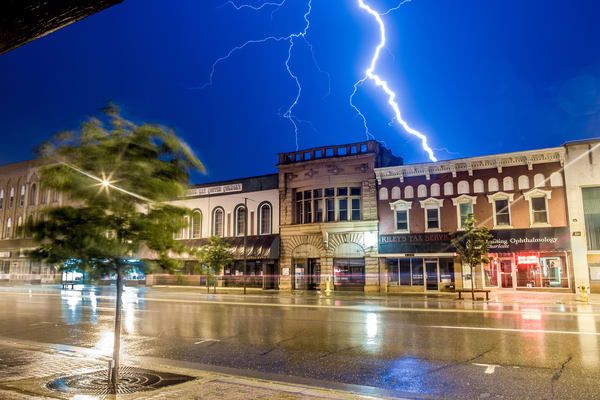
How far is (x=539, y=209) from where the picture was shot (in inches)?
1141

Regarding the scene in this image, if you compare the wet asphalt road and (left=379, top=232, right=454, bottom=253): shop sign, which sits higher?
(left=379, top=232, right=454, bottom=253): shop sign

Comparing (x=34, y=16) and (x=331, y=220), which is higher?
(x=331, y=220)

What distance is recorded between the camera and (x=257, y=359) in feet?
29.2

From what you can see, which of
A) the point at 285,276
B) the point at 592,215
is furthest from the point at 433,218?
the point at 285,276

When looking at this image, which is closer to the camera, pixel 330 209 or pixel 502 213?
pixel 502 213

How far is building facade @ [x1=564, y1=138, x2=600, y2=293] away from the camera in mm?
27188

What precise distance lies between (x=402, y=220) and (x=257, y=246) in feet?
40.7

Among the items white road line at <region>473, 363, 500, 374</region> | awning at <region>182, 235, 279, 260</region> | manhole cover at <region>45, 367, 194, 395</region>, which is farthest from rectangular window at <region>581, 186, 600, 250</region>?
manhole cover at <region>45, 367, 194, 395</region>

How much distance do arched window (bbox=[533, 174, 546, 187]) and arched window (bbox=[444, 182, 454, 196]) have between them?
526cm

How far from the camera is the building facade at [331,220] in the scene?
3338 centimetres

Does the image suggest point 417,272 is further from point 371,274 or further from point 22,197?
point 22,197

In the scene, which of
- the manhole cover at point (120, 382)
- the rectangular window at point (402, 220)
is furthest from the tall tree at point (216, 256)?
the manhole cover at point (120, 382)

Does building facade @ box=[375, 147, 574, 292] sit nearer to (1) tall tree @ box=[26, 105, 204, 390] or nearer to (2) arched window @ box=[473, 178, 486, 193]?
(2) arched window @ box=[473, 178, 486, 193]

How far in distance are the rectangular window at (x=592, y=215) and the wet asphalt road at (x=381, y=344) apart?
1169 cm
